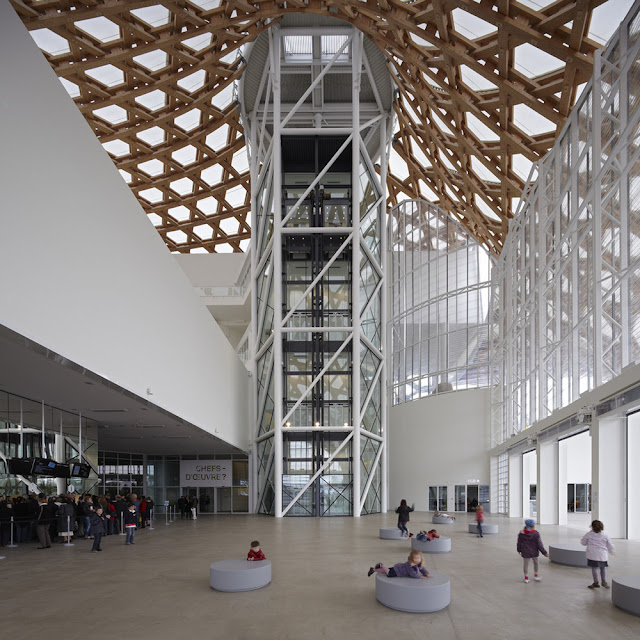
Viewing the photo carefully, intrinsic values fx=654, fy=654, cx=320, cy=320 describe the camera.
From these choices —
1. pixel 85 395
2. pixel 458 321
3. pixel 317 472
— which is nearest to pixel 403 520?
pixel 85 395

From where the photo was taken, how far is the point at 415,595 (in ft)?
33.3

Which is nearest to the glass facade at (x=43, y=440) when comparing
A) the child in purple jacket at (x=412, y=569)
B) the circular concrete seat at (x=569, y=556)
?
the child in purple jacket at (x=412, y=569)

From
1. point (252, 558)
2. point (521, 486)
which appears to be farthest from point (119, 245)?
point (521, 486)

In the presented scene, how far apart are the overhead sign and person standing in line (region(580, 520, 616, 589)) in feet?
94.4

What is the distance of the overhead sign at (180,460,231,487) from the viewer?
3897cm

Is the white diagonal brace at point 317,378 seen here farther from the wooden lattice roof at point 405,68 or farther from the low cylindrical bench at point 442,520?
the wooden lattice roof at point 405,68

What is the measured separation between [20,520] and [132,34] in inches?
904

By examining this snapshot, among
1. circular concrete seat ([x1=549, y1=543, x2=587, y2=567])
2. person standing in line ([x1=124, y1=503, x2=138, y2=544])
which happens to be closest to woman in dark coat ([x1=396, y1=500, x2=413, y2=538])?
circular concrete seat ([x1=549, y1=543, x2=587, y2=567])

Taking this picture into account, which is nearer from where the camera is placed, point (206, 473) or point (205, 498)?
point (206, 473)

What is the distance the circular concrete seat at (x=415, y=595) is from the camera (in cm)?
1015

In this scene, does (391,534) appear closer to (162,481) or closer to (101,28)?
(162,481)

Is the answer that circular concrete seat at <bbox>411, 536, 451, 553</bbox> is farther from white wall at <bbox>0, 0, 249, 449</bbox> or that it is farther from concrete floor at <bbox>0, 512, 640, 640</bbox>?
white wall at <bbox>0, 0, 249, 449</bbox>

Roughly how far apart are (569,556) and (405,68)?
26554mm

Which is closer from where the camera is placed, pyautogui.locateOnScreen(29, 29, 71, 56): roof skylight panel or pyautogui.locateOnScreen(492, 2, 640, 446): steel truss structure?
pyautogui.locateOnScreen(492, 2, 640, 446): steel truss structure
